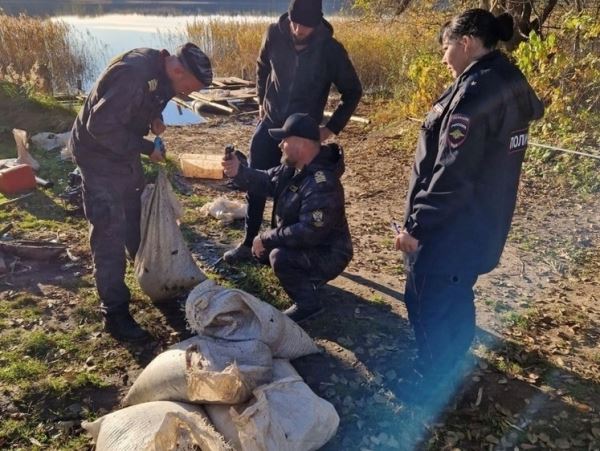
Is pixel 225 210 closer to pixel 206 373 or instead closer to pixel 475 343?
pixel 475 343

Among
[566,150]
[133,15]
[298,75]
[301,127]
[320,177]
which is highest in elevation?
[298,75]

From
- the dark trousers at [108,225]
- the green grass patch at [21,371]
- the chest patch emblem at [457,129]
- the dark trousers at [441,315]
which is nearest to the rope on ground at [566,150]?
the dark trousers at [441,315]

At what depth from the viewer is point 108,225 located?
10.5ft

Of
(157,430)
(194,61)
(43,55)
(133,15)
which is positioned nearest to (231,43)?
(43,55)

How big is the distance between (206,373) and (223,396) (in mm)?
118

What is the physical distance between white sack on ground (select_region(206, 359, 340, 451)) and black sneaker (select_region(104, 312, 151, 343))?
115 cm

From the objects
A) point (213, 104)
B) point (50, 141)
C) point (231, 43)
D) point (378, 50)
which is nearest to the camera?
point (50, 141)

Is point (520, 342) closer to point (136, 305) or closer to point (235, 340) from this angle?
point (235, 340)

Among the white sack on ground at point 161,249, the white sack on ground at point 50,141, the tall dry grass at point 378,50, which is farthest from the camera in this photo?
the tall dry grass at point 378,50

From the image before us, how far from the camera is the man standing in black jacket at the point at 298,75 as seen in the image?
3.74 m

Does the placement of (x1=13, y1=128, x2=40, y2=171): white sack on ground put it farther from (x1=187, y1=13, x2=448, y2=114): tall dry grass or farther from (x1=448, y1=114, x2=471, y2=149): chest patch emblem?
(x1=187, y1=13, x2=448, y2=114): tall dry grass

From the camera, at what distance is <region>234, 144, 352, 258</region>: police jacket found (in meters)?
3.16

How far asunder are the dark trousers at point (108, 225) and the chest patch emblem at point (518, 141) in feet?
7.24

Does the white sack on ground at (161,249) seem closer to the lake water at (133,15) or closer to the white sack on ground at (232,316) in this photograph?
the white sack on ground at (232,316)
